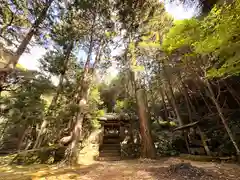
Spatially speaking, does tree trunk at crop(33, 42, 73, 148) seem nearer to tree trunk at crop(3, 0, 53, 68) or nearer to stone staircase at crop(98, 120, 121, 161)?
tree trunk at crop(3, 0, 53, 68)

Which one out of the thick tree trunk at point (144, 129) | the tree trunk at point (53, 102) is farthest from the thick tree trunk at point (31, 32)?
the thick tree trunk at point (144, 129)

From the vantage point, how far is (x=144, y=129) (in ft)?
30.1

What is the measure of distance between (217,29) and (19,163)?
10.8 m

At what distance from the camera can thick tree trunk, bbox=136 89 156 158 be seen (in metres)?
8.75

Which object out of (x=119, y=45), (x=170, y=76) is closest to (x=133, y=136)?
(x=170, y=76)

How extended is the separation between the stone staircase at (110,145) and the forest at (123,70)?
94 millimetres

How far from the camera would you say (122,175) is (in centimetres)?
546

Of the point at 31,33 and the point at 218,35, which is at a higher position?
the point at 31,33

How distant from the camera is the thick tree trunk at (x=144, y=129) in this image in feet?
28.7

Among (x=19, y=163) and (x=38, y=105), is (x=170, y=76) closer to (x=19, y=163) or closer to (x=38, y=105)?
(x=38, y=105)

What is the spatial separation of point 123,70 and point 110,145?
19.6 feet

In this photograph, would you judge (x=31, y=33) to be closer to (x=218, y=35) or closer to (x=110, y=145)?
(x=218, y=35)

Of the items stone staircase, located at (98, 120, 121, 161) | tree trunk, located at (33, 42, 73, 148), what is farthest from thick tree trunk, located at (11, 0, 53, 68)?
stone staircase, located at (98, 120, 121, 161)

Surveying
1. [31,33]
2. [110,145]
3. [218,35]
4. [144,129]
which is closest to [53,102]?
[31,33]
